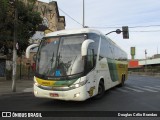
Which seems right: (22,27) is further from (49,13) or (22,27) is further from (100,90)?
(49,13)

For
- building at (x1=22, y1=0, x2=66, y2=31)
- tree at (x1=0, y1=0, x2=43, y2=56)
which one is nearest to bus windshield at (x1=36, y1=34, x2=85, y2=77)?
tree at (x1=0, y1=0, x2=43, y2=56)

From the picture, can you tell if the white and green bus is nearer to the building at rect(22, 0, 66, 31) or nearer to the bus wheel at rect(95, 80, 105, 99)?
the bus wheel at rect(95, 80, 105, 99)

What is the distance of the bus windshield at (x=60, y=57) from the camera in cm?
1294

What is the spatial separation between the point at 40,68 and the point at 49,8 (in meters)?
46.5

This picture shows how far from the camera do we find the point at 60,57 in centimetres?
1324

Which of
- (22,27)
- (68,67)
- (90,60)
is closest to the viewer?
(68,67)

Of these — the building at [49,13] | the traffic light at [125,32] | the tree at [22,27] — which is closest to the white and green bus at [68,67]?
the tree at [22,27]

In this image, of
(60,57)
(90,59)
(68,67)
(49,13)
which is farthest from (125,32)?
(49,13)

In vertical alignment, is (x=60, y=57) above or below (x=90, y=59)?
above

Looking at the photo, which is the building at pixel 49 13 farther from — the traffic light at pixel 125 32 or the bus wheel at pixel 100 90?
the bus wheel at pixel 100 90

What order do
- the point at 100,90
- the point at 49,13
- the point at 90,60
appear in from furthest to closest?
the point at 49,13 → the point at 100,90 → the point at 90,60

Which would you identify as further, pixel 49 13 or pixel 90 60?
pixel 49 13

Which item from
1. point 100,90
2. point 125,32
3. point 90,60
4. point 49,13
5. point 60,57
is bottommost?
point 100,90

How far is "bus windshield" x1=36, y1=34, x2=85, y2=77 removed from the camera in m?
12.9
